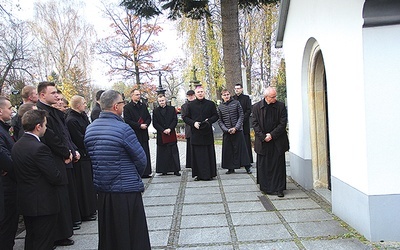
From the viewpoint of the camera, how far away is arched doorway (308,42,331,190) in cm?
718

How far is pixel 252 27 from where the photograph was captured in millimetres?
28609

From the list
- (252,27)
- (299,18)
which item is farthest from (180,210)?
(252,27)

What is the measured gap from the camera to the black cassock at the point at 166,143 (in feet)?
31.5

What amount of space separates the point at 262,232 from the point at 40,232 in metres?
2.74

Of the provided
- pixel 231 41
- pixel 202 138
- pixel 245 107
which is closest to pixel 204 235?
pixel 202 138

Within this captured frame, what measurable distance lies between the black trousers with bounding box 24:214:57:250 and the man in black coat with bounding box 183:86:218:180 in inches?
184

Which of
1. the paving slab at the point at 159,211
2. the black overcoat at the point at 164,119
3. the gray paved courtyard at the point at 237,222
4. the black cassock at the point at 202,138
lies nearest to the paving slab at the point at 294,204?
the gray paved courtyard at the point at 237,222

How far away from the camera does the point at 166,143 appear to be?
9.68 m

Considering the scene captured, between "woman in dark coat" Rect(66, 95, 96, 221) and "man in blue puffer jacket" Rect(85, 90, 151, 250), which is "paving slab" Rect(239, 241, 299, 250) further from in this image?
"woman in dark coat" Rect(66, 95, 96, 221)

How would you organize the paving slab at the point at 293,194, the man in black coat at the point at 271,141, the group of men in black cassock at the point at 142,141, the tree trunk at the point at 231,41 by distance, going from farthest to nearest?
the tree trunk at the point at 231,41 → the man in black coat at the point at 271,141 → the paving slab at the point at 293,194 → the group of men in black cassock at the point at 142,141

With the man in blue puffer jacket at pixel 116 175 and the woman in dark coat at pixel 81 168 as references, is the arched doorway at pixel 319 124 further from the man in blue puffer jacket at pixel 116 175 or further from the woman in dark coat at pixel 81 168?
the man in blue puffer jacket at pixel 116 175

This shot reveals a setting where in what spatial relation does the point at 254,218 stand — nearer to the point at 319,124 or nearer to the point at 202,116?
the point at 319,124

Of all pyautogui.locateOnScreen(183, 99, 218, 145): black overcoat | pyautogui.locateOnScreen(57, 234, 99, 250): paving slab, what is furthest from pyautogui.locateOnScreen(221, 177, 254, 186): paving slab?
pyautogui.locateOnScreen(57, 234, 99, 250): paving slab

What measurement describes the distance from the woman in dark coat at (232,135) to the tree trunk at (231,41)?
4.34 meters
